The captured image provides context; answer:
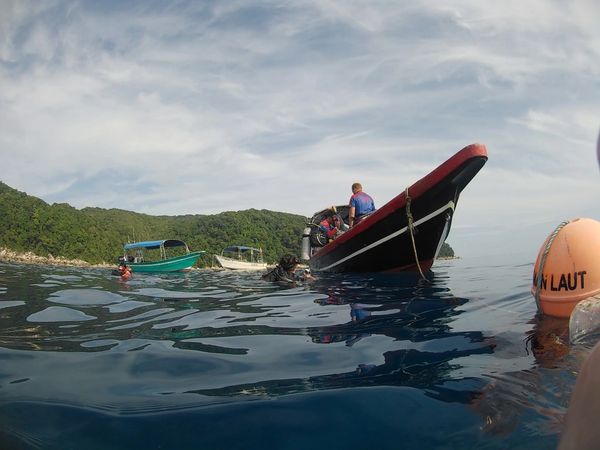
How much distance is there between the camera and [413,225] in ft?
24.3

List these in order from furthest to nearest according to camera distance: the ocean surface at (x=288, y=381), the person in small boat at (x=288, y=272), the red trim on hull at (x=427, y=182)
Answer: the person in small boat at (x=288, y=272) < the red trim on hull at (x=427, y=182) < the ocean surface at (x=288, y=381)

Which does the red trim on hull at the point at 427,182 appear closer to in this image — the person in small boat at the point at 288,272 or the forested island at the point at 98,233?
the person in small boat at the point at 288,272

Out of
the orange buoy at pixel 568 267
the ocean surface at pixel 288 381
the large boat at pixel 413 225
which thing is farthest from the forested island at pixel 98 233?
the orange buoy at pixel 568 267

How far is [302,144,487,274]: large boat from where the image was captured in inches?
269

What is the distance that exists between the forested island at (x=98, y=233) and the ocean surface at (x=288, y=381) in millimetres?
47524

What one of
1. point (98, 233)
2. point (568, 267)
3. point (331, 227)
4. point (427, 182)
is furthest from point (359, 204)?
point (98, 233)

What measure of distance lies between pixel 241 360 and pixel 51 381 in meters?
1.00

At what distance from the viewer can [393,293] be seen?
5512 millimetres

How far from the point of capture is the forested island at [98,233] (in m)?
54.9

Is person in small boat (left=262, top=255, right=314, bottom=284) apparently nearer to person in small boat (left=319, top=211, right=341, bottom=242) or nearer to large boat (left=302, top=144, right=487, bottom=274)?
large boat (left=302, top=144, right=487, bottom=274)

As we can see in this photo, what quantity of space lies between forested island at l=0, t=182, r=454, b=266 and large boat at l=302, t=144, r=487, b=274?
4288cm

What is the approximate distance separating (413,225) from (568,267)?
4.49 metres

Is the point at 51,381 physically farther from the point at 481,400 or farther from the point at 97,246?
the point at 97,246

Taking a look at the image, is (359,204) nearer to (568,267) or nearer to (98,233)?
(568,267)
